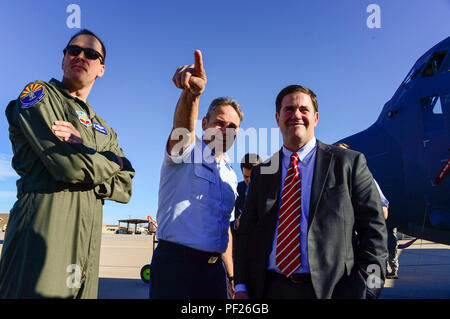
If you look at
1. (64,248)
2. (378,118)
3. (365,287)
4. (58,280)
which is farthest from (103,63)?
(378,118)

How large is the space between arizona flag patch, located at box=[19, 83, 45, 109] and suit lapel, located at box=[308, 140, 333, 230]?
181 cm

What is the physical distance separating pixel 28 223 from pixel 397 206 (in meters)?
4.83

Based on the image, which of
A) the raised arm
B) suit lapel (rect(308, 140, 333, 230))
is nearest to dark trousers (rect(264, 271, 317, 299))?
suit lapel (rect(308, 140, 333, 230))

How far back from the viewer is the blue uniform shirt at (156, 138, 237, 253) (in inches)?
81.2

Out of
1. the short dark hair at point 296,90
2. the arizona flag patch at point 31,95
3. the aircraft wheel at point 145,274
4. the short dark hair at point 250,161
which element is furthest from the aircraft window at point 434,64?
the aircraft wheel at point 145,274

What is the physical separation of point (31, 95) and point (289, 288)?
6.46 ft

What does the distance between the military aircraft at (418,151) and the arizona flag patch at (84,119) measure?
4.21m

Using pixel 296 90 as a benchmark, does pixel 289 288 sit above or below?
below

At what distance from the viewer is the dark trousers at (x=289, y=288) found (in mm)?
1735

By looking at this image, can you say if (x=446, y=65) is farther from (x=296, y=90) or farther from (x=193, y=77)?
(x=193, y=77)

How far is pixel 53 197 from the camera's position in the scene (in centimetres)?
168

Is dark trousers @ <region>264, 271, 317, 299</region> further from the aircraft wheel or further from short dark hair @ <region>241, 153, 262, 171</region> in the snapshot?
the aircraft wheel

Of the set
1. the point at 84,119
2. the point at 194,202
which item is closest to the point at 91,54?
the point at 84,119

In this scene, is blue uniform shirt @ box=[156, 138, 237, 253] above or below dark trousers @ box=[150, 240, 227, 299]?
above
